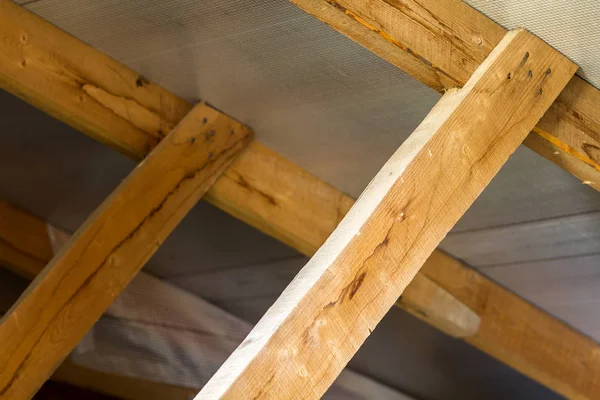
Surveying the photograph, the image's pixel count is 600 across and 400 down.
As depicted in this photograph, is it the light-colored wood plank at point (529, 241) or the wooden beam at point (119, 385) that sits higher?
the light-colored wood plank at point (529, 241)

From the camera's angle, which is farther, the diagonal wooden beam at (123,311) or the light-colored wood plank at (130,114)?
the diagonal wooden beam at (123,311)

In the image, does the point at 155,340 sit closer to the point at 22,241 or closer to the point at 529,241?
the point at 22,241

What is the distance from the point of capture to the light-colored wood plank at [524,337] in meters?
2.35

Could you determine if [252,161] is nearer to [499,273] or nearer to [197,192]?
[197,192]

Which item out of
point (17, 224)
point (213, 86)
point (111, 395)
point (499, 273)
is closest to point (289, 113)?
point (213, 86)

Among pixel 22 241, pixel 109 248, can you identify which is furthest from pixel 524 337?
pixel 22 241

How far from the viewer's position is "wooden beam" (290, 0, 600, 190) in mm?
1233

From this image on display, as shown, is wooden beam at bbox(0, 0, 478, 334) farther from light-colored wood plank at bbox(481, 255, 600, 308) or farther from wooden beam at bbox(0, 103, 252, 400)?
light-colored wood plank at bbox(481, 255, 600, 308)

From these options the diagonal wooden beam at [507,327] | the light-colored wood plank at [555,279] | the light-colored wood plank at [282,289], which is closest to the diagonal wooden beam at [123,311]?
→ the light-colored wood plank at [282,289]

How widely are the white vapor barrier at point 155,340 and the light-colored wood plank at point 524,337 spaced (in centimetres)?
111

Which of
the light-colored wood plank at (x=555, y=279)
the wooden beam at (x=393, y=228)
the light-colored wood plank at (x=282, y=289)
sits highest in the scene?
the light-colored wood plank at (x=555, y=279)

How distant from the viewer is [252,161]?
209 cm

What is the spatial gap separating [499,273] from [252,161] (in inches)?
33.1

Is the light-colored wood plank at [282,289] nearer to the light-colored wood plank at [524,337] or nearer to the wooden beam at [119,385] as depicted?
the light-colored wood plank at [524,337]
